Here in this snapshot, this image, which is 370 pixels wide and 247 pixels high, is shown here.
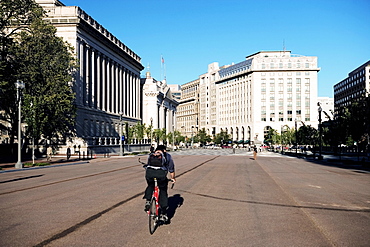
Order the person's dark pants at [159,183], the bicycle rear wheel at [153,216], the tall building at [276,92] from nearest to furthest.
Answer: the bicycle rear wheel at [153,216], the person's dark pants at [159,183], the tall building at [276,92]

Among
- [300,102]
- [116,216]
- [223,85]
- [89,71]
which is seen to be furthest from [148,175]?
[223,85]

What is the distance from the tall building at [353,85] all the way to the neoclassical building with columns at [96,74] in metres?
69.7

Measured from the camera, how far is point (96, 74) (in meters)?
74.1

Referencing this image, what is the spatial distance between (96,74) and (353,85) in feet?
359

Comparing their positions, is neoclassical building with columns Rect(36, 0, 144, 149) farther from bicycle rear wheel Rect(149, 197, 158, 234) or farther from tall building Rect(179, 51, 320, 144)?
tall building Rect(179, 51, 320, 144)

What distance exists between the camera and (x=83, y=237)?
7.44 meters

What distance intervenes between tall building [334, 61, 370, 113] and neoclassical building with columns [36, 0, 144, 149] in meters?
69.7

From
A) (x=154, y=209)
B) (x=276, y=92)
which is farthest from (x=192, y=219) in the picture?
(x=276, y=92)

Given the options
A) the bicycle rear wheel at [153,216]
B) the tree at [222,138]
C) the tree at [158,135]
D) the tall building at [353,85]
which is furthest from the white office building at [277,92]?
Answer: the bicycle rear wheel at [153,216]

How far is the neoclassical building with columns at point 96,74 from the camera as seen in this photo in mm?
62656

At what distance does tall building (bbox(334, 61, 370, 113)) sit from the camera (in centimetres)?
12875

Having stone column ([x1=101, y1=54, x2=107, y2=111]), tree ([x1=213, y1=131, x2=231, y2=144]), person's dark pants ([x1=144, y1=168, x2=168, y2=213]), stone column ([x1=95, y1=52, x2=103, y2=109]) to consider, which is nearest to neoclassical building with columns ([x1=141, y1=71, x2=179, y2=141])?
tree ([x1=213, y1=131, x2=231, y2=144])

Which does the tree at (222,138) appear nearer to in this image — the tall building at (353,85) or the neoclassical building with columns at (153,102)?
A: the neoclassical building with columns at (153,102)

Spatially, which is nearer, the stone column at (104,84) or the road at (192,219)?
the road at (192,219)
